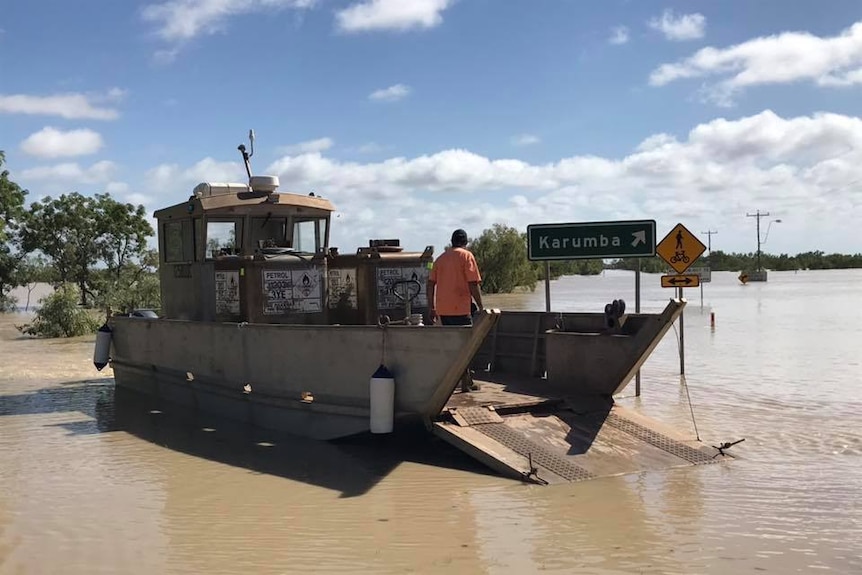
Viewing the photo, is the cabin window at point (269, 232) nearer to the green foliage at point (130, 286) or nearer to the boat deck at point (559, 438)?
the boat deck at point (559, 438)

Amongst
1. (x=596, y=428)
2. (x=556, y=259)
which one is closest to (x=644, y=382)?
(x=556, y=259)

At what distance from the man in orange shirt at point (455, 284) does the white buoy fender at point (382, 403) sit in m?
0.92

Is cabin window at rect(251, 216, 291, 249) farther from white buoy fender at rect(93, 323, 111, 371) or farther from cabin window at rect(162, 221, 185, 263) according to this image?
white buoy fender at rect(93, 323, 111, 371)

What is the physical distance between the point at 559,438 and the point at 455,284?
5.85ft

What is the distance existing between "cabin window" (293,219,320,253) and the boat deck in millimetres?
3438

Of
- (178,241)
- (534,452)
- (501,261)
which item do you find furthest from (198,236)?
(501,261)

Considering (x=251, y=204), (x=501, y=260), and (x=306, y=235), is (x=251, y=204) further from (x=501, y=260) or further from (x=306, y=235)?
(x=501, y=260)

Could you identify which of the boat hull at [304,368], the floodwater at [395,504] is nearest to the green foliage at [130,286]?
the boat hull at [304,368]

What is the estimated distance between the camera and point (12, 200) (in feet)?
99.6

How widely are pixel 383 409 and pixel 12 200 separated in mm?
28410

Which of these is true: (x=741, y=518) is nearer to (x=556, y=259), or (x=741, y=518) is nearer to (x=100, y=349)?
(x=556, y=259)

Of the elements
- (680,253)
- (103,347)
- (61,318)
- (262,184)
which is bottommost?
(103,347)

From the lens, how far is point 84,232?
36.2 m

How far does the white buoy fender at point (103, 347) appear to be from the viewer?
12.5 metres
